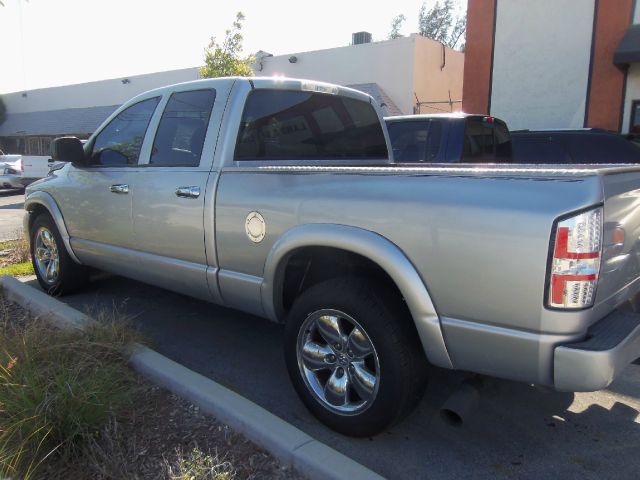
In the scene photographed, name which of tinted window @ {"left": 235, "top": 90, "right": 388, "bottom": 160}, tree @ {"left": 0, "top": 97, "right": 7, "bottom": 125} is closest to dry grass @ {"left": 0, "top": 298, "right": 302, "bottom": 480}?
tinted window @ {"left": 235, "top": 90, "right": 388, "bottom": 160}

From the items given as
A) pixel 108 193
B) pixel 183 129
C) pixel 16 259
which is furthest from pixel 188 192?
pixel 16 259

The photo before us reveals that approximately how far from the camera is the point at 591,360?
6.86 ft

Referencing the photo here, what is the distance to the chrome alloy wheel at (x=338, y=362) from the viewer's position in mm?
2771

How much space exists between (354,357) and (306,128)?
6.37ft

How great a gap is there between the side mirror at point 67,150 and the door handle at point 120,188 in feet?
2.06

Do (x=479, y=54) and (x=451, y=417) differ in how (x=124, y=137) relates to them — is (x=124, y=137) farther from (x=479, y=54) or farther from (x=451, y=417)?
(x=479, y=54)

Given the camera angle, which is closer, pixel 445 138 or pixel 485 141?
pixel 445 138

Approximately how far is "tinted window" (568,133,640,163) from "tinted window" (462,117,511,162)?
90 centimetres

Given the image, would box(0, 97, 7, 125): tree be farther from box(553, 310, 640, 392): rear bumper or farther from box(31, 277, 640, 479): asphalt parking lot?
box(553, 310, 640, 392): rear bumper

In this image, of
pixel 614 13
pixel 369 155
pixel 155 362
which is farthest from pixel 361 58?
pixel 155 362

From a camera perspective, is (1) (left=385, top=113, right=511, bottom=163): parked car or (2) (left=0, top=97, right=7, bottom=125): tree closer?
(1) (left=385, top=113, right=511, bottom=163): parked car

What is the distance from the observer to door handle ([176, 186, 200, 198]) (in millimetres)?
3590

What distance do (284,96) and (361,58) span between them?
16.3 m

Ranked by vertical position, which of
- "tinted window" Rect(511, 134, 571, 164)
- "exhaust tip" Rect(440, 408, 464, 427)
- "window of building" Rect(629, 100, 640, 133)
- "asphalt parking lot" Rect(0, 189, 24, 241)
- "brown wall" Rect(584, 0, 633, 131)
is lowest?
"asphalt parking lot" Rect(0, 189, 24, 241)
